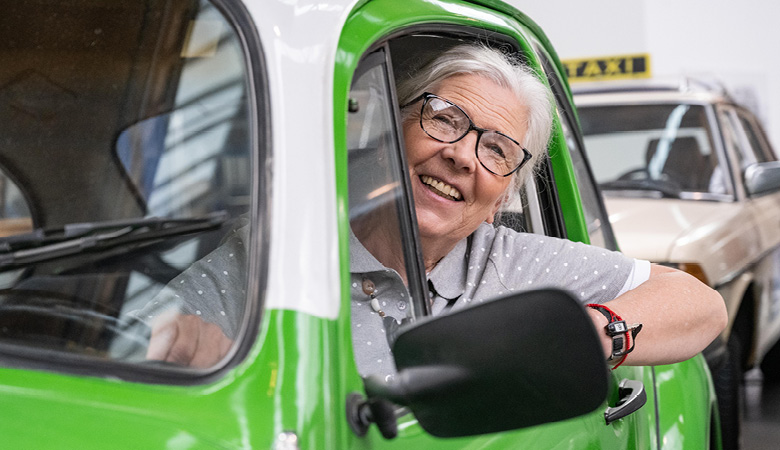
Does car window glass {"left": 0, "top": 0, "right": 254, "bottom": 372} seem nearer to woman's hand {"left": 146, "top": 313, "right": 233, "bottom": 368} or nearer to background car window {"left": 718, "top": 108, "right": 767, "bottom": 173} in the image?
woman's hand {"left": 146, "top": 313, "right": 233, "bottom": 368}

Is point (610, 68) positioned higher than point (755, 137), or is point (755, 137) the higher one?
point (610, 68)

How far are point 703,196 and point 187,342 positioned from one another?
186 inches

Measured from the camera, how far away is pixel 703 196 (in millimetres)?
5465

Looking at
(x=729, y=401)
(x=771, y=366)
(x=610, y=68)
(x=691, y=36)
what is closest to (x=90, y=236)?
(x=729, y=401)

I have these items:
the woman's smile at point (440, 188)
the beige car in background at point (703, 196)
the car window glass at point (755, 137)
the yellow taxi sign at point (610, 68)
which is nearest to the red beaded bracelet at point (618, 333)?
the woman's smile at point (440, 188)

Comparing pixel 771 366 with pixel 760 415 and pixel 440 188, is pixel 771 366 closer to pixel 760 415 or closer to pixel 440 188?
pixel 760 415

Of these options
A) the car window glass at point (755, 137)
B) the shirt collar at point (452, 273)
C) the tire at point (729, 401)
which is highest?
the shirt collar at point (452, 273)

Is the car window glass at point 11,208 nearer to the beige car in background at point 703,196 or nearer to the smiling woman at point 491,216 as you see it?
the smiling woman at point 491,216

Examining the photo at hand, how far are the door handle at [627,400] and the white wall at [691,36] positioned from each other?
907 cm

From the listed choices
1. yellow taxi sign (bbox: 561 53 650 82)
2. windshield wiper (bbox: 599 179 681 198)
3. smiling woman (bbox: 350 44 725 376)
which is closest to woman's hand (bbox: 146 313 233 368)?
smiling woman (bbox: 350 44 725 376)

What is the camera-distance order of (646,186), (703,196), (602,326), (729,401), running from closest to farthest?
1. (602,326)
2. (729,401)
3. (703,196)
4. (646,186)

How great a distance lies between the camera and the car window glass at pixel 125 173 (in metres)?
1.25

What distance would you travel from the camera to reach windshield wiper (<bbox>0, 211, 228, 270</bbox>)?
1.28 meters

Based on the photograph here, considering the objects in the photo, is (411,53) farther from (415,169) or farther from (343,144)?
(343,144)
